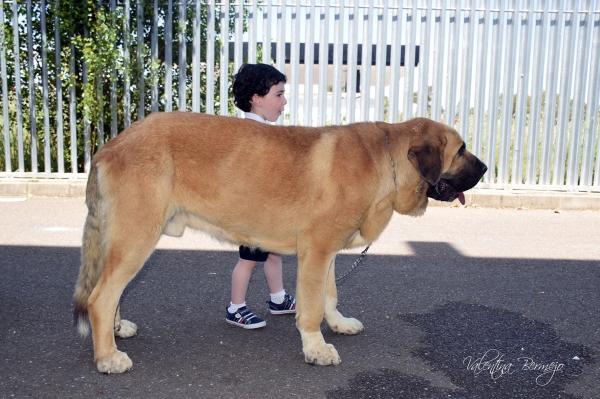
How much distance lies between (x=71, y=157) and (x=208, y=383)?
6772 mm

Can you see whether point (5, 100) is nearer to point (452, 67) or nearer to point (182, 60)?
point (182, 60)

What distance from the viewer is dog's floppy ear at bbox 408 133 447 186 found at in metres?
3.85

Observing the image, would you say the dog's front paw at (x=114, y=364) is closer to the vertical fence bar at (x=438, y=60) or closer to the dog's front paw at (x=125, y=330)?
the dog's front paw at (x=125, y=330)

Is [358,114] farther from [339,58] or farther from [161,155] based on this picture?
[161,155]

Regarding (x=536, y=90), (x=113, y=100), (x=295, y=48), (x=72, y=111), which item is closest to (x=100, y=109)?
(x=113, y=100)

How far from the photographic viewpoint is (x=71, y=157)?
9305 mm

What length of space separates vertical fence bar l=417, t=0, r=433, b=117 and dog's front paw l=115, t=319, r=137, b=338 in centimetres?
633

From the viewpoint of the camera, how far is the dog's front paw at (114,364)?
11.3 ft

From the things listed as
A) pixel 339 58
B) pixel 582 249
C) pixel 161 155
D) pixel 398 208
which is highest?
pixel 339 58

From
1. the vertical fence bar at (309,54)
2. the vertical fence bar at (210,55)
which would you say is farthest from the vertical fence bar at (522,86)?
the vertical fence bar at (210,55)

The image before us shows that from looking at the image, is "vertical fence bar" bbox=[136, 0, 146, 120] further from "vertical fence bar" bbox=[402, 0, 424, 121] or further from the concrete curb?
"vertical fence bar" bbox=[402, 0, 424, 121]

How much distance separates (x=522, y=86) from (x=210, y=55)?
15.0 ft

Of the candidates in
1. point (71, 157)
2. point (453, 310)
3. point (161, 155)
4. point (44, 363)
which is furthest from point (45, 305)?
point (71, 157)

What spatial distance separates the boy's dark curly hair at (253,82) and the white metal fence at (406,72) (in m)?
4.65
